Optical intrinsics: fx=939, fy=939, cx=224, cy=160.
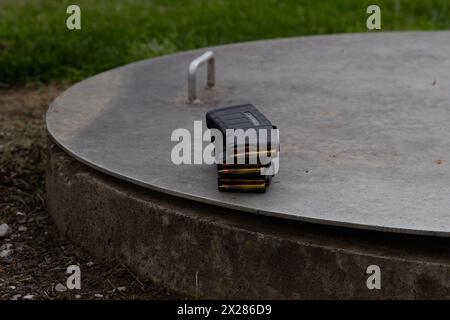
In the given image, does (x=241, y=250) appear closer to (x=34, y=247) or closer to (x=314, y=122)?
(x=314, y=122)

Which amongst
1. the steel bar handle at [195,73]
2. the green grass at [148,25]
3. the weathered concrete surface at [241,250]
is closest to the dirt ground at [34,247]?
the weathered concrete surface at [241,250]

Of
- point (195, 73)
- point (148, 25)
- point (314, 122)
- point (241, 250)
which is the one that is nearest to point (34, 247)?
point (195, 73)

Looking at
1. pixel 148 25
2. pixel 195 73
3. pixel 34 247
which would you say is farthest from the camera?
pixel 148 25

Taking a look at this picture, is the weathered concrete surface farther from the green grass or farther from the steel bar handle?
the green grass

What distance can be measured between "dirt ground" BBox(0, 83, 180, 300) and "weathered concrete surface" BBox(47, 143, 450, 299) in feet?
0.27

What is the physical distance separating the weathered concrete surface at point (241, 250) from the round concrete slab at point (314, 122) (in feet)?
0.27

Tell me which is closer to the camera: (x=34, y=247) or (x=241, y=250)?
(x=241, y=250)

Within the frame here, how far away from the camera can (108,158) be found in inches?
158

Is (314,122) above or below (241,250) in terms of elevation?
above

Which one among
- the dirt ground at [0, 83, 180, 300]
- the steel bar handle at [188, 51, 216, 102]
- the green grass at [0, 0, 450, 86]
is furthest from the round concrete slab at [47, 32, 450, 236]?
the green grass at [0, 0, 450, 86]

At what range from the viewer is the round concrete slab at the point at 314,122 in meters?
3.50

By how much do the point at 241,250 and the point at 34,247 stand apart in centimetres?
131

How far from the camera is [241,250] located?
11.4 ft

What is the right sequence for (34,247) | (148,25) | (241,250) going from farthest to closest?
1. (148,25)
2. (34,247)
3. (241,250)
